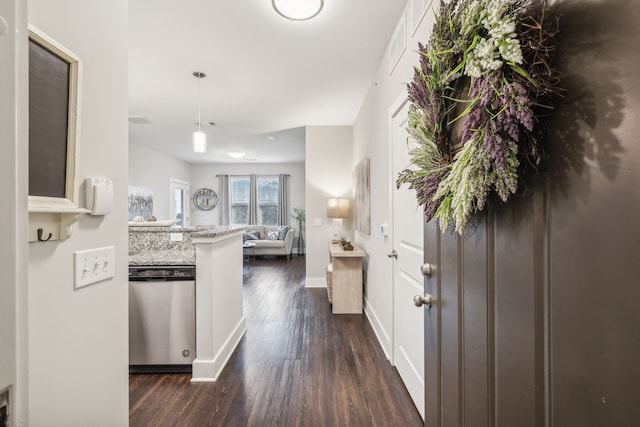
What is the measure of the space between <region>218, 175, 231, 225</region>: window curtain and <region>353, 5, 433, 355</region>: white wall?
20.3 feet

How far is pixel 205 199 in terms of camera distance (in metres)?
8.70

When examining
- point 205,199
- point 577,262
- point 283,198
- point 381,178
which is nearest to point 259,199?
point 283,198

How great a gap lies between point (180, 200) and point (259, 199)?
2.27 meters


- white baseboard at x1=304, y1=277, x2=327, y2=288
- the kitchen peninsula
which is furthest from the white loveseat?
the kitchen peninsula

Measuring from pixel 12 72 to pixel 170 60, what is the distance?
280 centimetres

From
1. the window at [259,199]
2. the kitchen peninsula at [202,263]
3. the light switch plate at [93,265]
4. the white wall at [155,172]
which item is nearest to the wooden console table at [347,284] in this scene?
the kitchen peninsula at [202,263]

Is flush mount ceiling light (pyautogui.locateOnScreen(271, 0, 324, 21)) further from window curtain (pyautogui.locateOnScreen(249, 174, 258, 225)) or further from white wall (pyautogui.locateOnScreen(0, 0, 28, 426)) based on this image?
window curtain (pyautogui.locateOnScreen(249, 174, 258, 225))

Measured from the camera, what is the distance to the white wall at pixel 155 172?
5.83 meters

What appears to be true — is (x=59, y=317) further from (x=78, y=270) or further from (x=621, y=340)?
(x=621, y=340)

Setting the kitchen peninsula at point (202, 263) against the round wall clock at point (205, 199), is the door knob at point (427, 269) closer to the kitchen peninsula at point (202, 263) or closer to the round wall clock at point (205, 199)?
the kitchen peninsula at point (202, 263)

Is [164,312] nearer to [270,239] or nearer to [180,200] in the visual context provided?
[270,239]

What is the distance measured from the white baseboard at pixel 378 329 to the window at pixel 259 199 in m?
5.79

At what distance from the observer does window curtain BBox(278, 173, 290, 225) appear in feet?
28.0

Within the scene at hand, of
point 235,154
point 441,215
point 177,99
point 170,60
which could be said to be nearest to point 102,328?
point 441,215
